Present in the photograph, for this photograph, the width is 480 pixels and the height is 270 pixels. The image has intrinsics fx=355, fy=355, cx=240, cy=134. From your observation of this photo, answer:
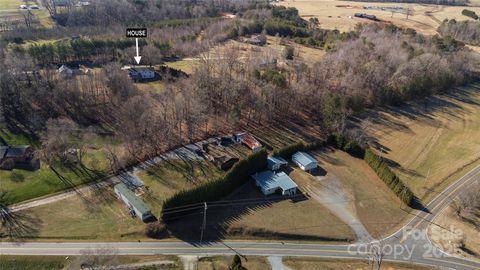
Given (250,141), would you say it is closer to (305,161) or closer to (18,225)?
(305,161)

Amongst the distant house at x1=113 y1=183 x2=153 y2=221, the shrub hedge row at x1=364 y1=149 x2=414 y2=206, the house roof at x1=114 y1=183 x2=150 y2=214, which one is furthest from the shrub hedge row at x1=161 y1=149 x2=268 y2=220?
the shrub hedge row at x1=364 y1=149 x2=414 y2=206

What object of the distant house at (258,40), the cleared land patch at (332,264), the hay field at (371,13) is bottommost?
the cleared land patch at (332,264)

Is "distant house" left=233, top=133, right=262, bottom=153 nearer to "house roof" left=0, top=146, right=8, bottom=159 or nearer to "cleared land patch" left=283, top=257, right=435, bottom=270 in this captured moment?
"cleared land patch" left=283, top=257, right=435, bottom=270

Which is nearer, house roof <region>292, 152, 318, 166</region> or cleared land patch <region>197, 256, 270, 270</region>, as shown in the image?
cleared land patch <region>197, 256, 270, 270</region>

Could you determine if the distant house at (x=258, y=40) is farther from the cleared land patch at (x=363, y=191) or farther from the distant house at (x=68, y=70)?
the cleared land patch at (x=363, y=191)

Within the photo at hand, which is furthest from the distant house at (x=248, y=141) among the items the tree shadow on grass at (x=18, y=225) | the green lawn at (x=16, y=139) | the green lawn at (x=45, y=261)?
the green lawn at (x=16, y=139)

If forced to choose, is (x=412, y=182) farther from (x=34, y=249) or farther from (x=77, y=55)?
(x=77, y=55)

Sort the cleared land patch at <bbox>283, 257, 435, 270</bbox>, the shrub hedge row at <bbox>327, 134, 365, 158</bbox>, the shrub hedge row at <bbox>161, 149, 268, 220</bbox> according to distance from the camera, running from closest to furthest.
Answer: the cleared land patch at <bbox>283, 257, 435, 270</bbox> → the shrub hedge row at <bbox>161, 149, 268, 220</bbox> → the shrub hedge row at <bbox>327, 134, 365, 158</bbox>
